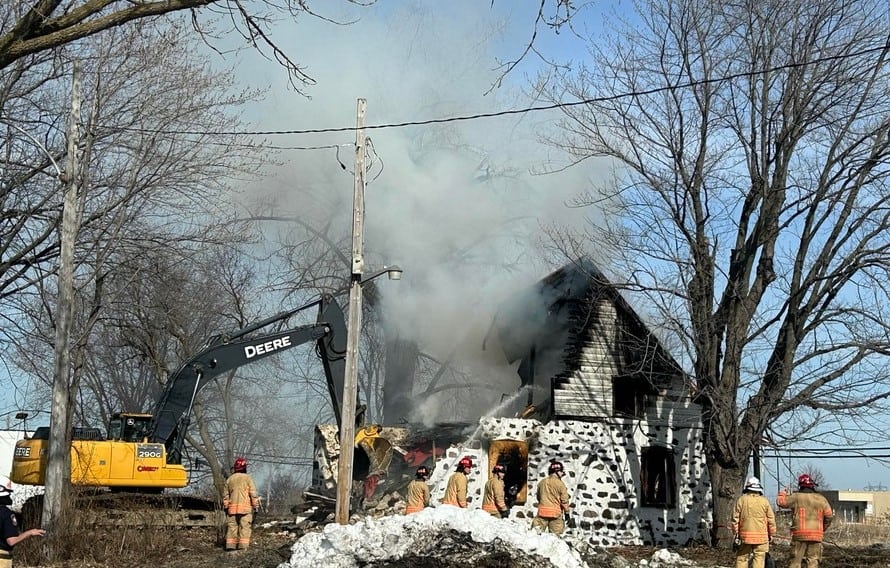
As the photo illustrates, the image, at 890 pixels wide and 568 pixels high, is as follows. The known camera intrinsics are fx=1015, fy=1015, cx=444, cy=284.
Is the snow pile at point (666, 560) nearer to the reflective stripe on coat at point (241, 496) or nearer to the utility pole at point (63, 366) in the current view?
the reflective stripe on coat at point (241, 496)

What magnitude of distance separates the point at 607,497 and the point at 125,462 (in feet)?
31.8

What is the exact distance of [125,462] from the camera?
17.3 m

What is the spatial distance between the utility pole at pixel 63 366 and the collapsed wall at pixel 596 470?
697cm

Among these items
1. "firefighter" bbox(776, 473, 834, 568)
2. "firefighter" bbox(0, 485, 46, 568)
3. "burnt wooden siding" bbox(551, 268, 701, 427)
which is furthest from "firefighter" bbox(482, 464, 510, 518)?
"firefighter" bbox(0, 485, 46, 568)

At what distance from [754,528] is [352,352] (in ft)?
22.8

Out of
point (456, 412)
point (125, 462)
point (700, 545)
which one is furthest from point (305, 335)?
point (456, 412)

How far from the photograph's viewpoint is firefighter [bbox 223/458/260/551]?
15.6 m

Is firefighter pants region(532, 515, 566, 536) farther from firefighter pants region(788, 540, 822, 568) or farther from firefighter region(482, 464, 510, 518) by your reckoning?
firefighter pants region(788, 540, 822, 568)

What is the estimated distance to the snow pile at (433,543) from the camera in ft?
36.2

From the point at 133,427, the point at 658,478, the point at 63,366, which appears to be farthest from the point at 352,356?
the point at 658,478

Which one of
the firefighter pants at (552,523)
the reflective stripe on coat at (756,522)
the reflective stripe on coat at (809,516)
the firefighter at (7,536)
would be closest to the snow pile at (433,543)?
the reflective stripe on coat at (756,522)

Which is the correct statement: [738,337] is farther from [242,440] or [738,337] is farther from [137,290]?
[242,440]

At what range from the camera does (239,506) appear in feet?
51.3

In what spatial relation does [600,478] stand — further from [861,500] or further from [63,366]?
[861,500]
